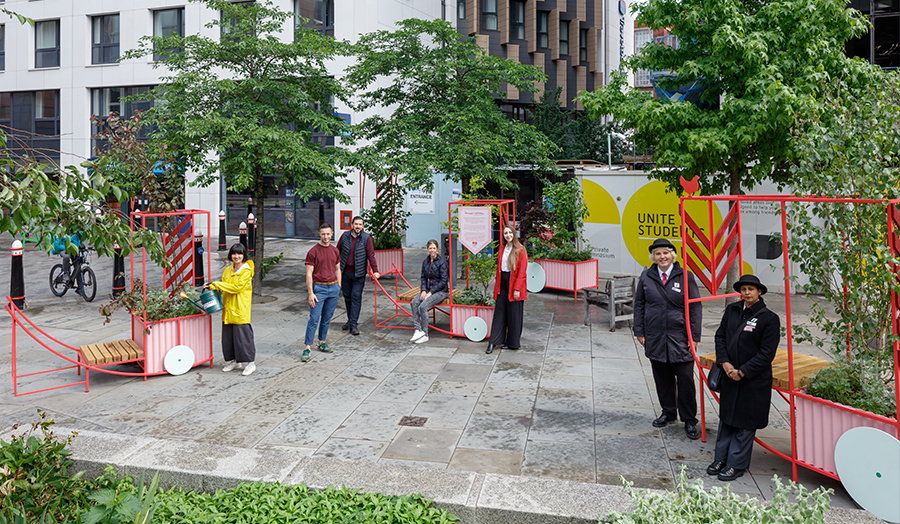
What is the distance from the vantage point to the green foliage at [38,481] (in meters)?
4.52

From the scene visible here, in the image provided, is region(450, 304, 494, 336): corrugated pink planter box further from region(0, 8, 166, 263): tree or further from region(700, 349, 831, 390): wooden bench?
region(0, 8, 166, 263): tree

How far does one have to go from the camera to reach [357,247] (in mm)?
11430

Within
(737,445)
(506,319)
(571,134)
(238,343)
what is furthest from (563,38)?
(737,445)

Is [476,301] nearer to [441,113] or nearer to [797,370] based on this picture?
[441,113]

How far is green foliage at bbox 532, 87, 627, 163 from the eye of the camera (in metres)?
29.4

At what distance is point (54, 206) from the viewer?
4.12 m

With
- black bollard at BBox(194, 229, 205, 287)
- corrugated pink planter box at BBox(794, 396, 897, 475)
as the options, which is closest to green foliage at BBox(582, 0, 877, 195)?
corrugated pink planter box at BBox(794, 396, 897, 475)

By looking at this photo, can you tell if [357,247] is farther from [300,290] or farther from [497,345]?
[300,290]

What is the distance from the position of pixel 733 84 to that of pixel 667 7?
1.66 metres

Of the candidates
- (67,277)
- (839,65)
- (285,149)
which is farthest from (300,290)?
(839,65)

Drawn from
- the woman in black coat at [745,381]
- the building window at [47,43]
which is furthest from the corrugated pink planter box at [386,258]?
the building window at [47,43]

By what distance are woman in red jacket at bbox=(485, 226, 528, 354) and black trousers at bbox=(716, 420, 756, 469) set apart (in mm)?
4474

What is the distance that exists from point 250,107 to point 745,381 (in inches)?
435

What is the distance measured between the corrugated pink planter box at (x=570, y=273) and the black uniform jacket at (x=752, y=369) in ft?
28.5
